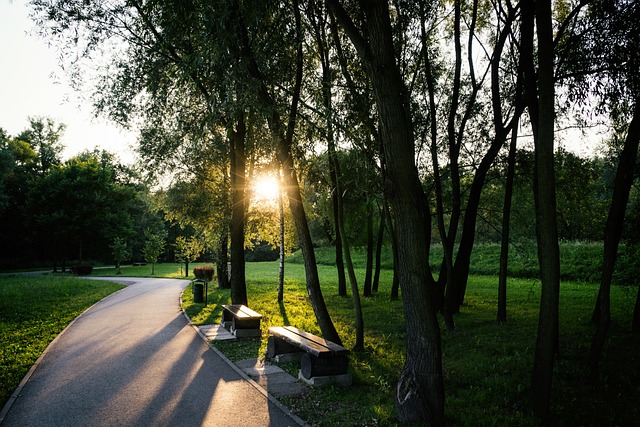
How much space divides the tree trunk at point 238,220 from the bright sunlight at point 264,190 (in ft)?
7.90

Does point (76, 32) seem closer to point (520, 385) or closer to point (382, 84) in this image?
point (382, 84)

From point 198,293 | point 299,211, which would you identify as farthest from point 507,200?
point 198,293

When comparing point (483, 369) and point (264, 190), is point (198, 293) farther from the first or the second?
point (483, 369)

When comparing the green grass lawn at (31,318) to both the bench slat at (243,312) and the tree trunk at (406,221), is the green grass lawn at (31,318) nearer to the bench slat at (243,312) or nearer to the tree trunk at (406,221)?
the bench slat at (243,312)

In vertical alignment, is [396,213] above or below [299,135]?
below

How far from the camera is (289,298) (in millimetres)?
19000

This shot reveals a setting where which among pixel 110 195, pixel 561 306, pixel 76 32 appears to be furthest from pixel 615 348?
pixel 110 195

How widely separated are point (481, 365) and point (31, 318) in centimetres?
1307

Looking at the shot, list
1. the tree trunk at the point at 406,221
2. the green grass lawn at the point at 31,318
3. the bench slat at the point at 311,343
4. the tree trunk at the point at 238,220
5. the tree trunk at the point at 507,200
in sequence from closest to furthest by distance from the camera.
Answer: the tree trunk at the point at 406,221, the bench slat at the point at 311,343, the green grass lawn at the point at 31,318, the tree trunk at the point at 507,200, the tree trunk at the point at 238,220

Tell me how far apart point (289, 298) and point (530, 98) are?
13847mm

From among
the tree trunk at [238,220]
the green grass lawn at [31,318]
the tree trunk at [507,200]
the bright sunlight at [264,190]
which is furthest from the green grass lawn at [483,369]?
the bright sunlight at [264,190]

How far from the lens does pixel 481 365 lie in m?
7.81

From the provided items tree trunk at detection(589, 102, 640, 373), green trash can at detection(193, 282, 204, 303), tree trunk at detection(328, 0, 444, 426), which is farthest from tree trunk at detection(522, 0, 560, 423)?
green trash can at detection(193, 282, 204, 303)

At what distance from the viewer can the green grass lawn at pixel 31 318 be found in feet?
25.6
